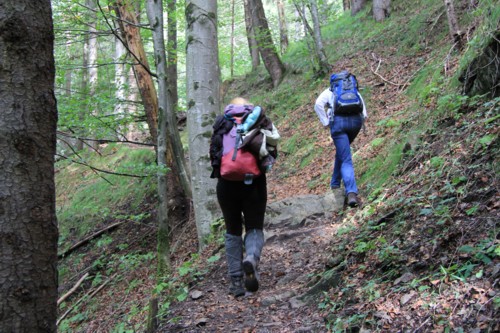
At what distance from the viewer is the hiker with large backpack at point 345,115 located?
225 inches

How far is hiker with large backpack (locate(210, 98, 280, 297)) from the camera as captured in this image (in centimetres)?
373

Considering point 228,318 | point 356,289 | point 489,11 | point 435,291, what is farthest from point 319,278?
point 489,11

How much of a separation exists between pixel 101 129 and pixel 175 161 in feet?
5.76

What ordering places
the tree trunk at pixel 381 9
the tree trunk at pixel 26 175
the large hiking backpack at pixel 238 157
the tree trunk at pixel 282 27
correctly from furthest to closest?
the tree trunk at pixel 282 27 → the tree trunk at pixel 381 9 → the large hiking backpack at pixel 238 157 → the tree trunk at pixel 26 175

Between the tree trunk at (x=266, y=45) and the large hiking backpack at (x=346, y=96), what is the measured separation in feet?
26.5

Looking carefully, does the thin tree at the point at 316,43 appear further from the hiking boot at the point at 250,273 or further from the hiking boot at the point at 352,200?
the hiking boot at the point at 250,273

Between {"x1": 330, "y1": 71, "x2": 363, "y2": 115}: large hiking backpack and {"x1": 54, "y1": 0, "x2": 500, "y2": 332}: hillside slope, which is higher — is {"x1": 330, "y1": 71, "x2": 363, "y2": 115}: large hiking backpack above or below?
above

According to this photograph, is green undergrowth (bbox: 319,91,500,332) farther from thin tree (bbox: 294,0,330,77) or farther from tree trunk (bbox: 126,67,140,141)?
thin tree (bbox: 294,0,330,77)

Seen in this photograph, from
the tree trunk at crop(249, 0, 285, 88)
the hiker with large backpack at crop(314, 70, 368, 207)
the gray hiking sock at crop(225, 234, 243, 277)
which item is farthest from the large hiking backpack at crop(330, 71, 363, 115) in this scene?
the tree trunk at crop(249, 0, 285, 88)

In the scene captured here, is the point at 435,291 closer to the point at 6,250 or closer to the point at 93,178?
the point at 6,250

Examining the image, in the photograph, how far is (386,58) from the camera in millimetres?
10984

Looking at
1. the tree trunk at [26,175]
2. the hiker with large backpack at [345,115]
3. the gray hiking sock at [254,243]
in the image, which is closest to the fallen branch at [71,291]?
the gray hiking sock at [254,243]

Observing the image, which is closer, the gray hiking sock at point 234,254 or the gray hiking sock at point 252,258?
the gray hiking sock at point 252,258

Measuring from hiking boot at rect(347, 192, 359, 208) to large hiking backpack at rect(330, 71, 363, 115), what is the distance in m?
1.18
